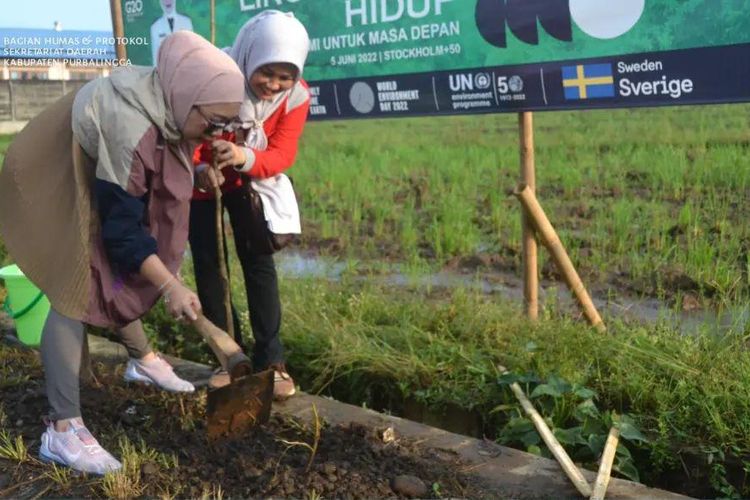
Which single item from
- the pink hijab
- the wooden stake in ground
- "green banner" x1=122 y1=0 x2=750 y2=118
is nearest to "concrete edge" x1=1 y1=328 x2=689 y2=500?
the wooden stake in ground

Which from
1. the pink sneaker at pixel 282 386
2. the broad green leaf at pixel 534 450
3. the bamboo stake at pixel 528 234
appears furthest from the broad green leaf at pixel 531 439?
the bamboo stake at pixel 528 234

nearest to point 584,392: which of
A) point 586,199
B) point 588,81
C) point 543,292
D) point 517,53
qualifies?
point 588,81

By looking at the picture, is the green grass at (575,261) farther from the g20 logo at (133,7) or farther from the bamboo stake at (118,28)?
the g20 logo at (133,7)

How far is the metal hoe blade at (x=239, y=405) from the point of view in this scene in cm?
291

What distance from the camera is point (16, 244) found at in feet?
9.82

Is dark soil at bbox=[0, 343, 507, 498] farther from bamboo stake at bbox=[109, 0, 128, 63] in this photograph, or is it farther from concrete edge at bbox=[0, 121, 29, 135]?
concrete edge at bbox=[0, 121, 29, 135]

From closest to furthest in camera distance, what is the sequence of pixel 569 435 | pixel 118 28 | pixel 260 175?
pixel 569 435
pixel 260 175
pixel 118 28

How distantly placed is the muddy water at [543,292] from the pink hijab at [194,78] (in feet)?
6.40

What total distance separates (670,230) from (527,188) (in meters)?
1.74

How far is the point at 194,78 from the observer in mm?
2709

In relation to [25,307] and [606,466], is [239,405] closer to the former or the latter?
[606,466]

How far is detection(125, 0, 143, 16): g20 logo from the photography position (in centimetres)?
597

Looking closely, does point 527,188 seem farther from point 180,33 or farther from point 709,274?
point 180,33

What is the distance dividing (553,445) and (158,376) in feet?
5.31
